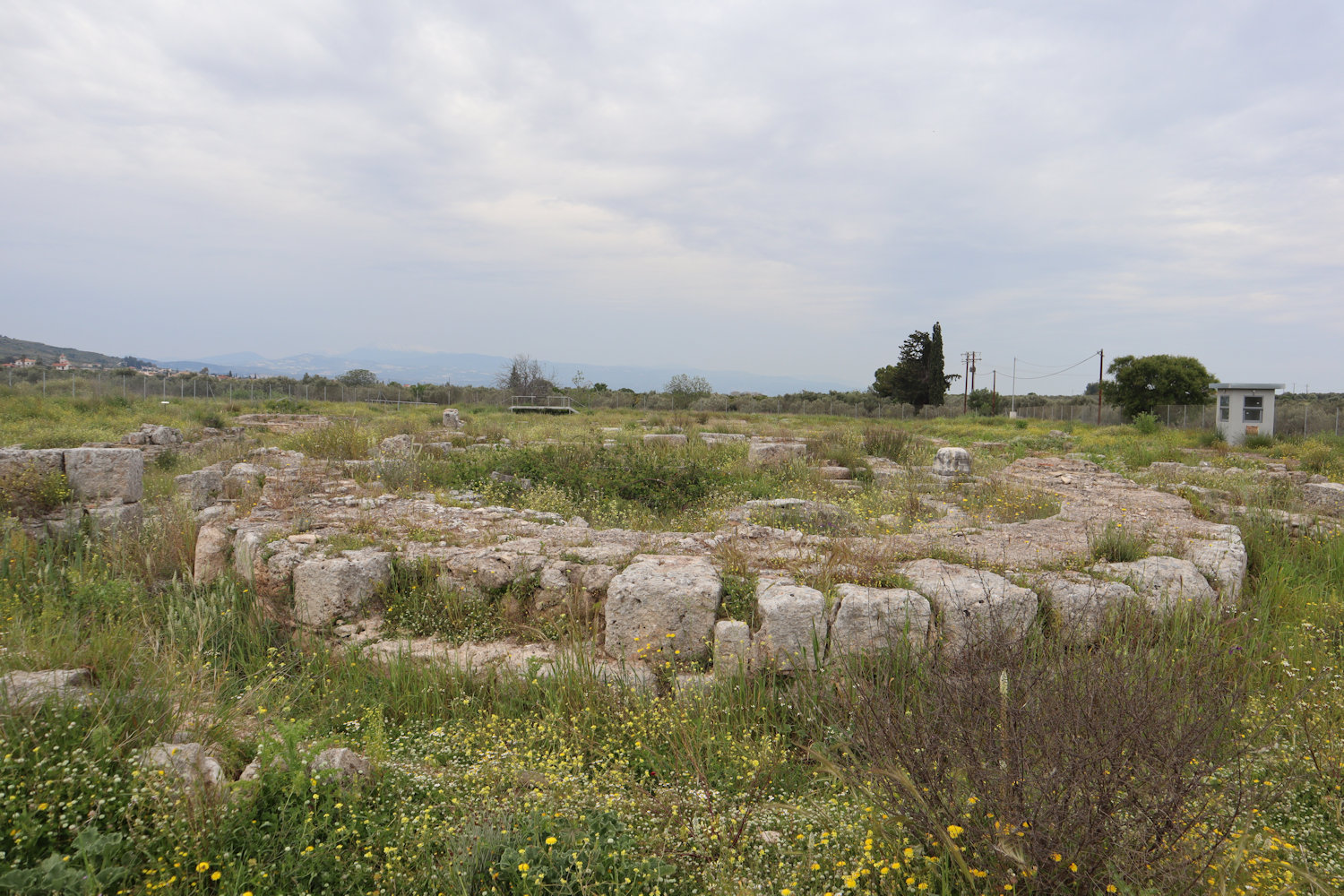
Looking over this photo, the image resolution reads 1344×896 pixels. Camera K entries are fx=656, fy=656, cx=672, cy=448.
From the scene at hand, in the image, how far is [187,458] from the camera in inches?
470

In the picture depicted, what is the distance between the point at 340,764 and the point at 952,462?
10.2 meters

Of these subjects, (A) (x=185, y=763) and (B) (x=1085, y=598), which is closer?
(A) (x=185, y=763)

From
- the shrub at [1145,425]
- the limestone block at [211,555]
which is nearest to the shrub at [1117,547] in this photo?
the limestone block at [211,555]

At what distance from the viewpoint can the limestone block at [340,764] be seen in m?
2.94

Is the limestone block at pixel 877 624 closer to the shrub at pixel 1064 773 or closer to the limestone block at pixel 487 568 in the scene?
the shrub at pixel 1064 773

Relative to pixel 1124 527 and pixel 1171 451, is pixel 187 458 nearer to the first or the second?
pixel 1124 527

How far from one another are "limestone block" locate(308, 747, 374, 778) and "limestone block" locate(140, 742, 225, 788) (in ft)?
1.17

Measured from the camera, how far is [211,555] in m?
6.02

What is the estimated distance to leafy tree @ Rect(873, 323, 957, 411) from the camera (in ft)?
152

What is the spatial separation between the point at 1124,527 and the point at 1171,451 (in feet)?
35.6

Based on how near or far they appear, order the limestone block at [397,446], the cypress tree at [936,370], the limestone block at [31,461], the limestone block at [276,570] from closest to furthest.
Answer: the limestone block at [276,570]
the limestone block at [31,461]
the limestone block at [397,446]
the cypress tree at [936,370]

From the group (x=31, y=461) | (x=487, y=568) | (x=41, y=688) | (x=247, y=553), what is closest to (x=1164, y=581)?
(x=487, y=568)

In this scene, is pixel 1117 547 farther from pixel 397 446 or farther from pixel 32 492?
pixel 32 492

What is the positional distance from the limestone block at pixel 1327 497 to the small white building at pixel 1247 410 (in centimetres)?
1489
